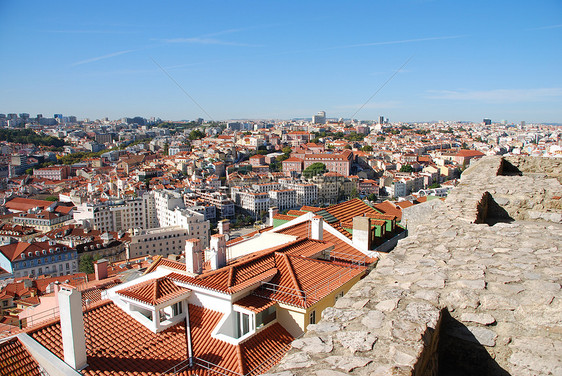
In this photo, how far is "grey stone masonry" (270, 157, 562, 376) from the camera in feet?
5.38

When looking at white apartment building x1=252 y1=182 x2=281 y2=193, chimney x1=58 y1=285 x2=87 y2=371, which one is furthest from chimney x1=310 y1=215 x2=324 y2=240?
white apartment building x1=252 y1=182 x2=281 y2=193

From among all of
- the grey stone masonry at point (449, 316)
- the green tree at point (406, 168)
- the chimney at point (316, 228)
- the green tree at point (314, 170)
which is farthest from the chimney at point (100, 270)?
the green tree at point (406, 168)

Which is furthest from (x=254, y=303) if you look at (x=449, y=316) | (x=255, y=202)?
(x=255, y=202)

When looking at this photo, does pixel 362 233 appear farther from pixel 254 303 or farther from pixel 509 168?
pixel 254 303

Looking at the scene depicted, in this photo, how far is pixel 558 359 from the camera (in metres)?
1.62

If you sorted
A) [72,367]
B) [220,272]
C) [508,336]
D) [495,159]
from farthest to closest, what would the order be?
[495,159]
[220,272]
[72,367]
[508,336]

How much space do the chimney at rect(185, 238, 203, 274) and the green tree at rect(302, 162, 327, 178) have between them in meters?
63.8

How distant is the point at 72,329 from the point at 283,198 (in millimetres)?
53536

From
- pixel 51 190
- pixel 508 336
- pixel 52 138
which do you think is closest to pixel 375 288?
pixel 508 336

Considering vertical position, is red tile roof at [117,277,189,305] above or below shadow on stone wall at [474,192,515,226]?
below

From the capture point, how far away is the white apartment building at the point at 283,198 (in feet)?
187

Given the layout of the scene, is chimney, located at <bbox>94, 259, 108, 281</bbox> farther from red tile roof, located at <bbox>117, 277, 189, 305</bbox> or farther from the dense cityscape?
red tile roof, located at <bbox>117, 277, 189, 305</bbox>

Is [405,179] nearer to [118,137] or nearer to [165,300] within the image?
[165,300]

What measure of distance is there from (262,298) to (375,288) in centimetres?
304
